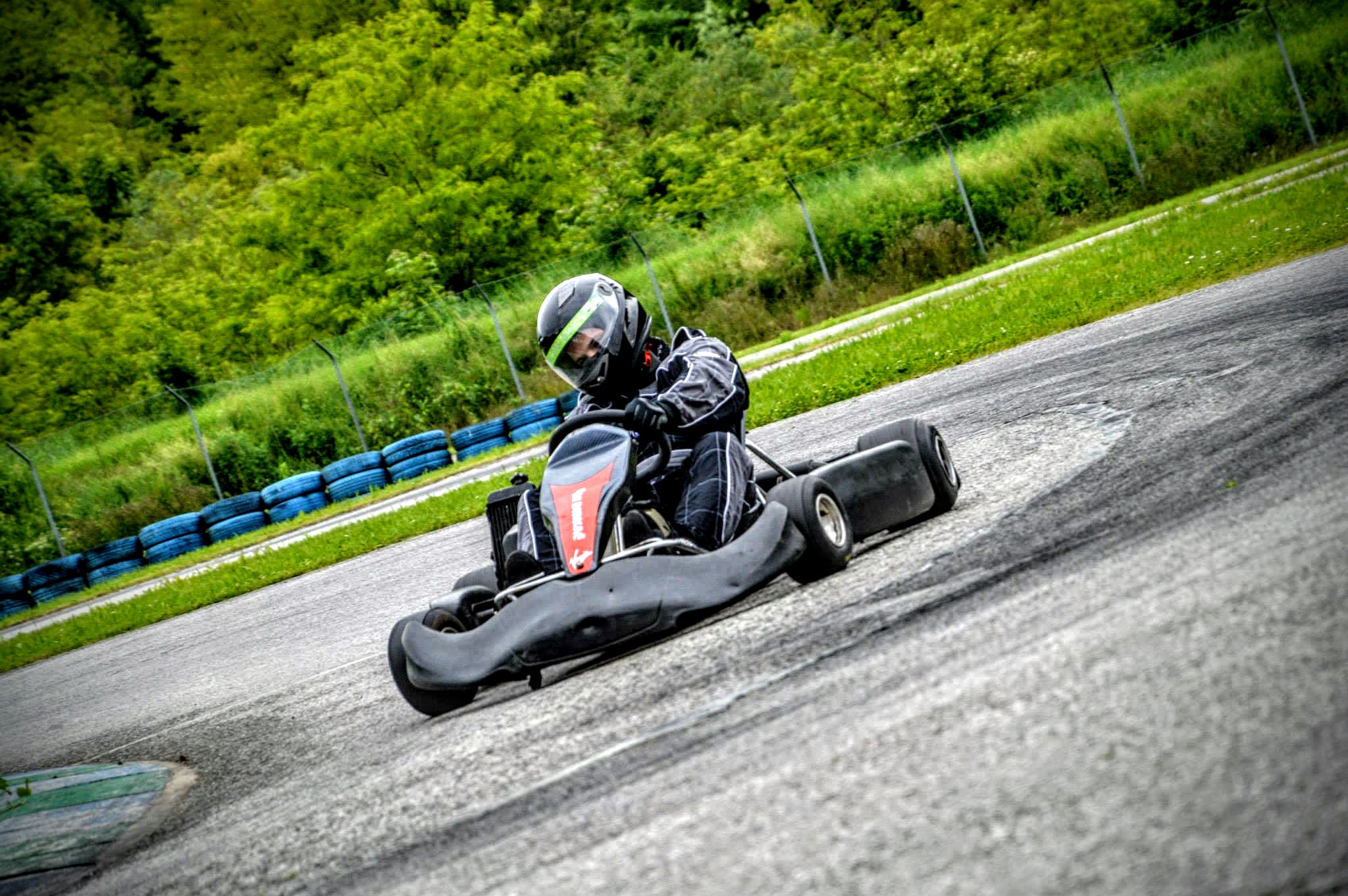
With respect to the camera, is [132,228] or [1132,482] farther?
[132,228]

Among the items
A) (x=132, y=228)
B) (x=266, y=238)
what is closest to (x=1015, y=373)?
(x=266, y=238)

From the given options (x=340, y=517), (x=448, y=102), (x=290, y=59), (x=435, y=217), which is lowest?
(x=340, y=517)

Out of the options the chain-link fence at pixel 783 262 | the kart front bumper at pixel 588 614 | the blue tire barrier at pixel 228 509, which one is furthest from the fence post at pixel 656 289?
the kart front bumper at pixel 588 614

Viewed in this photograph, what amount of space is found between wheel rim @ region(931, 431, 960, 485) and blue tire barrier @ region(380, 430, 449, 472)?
14.1m

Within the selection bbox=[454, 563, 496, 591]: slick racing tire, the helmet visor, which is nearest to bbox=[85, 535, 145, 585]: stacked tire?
bbox=[454, 563, 496, 591]: slick racing tire

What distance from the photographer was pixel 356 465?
19594mm

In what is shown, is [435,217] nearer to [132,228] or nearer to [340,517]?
[340,517]

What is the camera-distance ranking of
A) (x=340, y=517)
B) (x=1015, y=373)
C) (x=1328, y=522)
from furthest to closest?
(x=340, y=517) → (x=1015, y=373) → (x=1328, y=522)

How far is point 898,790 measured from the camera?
2645 millimetres

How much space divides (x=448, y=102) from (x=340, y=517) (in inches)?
667

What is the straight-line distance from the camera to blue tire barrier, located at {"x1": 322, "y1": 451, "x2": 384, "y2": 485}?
19.5m

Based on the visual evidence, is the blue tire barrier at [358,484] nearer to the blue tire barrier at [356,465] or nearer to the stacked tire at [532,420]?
the blue tire barrier at [356,465]

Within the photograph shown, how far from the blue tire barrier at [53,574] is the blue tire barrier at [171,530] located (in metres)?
0.98

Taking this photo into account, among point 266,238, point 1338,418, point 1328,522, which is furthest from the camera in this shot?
point 266,238
